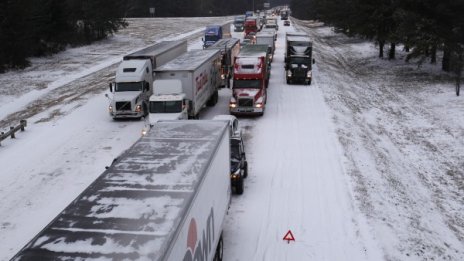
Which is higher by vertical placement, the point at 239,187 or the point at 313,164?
the point at 239,187

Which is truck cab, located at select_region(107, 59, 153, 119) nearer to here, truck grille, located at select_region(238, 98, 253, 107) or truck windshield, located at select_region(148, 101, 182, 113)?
truck windshield, located at select_region(148, 101, 182, 113)

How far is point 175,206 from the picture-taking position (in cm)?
905

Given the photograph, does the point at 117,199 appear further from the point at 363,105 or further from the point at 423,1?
the point at 423,1

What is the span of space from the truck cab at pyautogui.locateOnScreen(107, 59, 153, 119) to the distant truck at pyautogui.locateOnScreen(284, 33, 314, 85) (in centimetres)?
1477

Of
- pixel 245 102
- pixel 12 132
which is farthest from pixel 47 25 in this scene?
pixel 245 102

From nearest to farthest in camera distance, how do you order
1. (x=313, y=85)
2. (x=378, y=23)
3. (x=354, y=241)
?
(x=354, y=241)
(x=313, y=85)
(x=378, y=23)

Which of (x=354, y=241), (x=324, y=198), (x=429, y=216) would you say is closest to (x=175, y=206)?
(x=354, y=241)

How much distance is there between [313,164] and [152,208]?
1466 centimetres

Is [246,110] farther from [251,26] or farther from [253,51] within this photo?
[251,26]

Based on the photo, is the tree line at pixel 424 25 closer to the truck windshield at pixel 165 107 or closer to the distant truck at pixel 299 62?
the distant truck at pixel 299 62

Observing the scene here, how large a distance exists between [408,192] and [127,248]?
51.5ft

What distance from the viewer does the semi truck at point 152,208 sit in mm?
7504

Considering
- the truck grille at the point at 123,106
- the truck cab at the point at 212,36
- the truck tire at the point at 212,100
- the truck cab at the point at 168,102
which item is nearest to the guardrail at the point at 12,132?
the truck grille at the point at 123,106

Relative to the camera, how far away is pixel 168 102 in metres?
26.0
